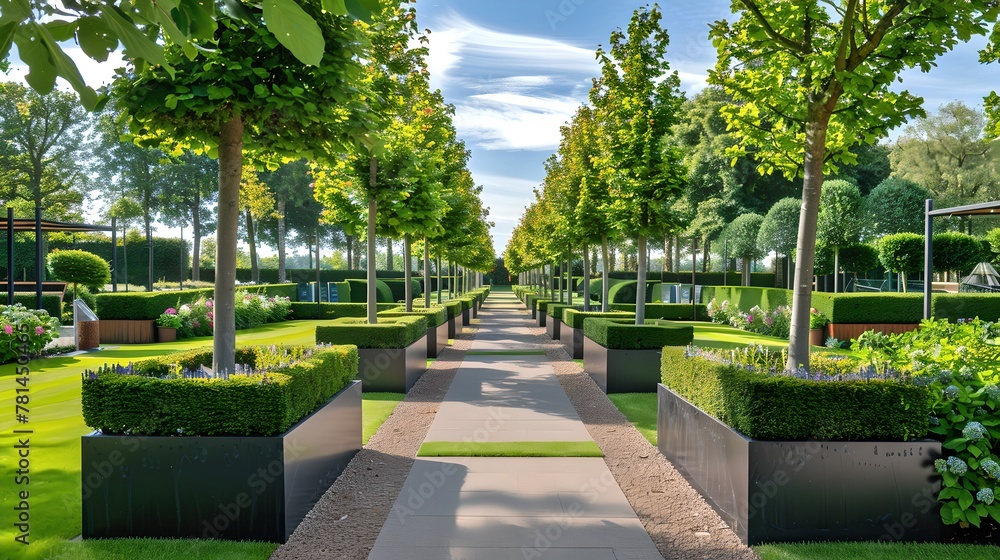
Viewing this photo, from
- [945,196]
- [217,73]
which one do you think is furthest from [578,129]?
[945,196]

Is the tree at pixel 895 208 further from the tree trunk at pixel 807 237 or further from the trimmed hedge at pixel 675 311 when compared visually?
the tree trunk at pixel 807 237

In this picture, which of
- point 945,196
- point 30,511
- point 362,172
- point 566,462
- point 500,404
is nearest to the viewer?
point 30,511

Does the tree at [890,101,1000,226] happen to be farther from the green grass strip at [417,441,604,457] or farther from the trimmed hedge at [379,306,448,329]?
the green grass strip at [417,441,604,457]

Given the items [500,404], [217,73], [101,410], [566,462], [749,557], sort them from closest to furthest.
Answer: [749,557]
[101,410]
[217,73]
[566,462]
[500,404]

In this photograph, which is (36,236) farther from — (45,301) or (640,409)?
(640,409)

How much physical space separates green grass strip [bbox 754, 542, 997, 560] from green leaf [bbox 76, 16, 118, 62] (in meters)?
4.21

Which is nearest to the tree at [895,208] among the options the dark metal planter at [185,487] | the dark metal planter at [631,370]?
the dark metal planter at [631,370]

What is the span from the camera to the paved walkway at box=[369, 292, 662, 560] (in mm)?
3801

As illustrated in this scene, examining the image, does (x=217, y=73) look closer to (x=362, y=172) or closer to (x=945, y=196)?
(x=362, y=172)

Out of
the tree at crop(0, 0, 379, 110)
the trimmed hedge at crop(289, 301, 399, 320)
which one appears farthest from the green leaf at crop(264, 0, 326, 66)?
the trimmed hedge at crop(289, 301, 399, 320)

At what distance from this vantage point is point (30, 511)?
4.28m

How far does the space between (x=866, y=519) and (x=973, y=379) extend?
4.75 feet

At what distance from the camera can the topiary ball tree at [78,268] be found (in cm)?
1633

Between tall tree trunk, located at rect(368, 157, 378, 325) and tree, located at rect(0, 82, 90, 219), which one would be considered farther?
tree, located at rect(0, 82, 90, 219)
